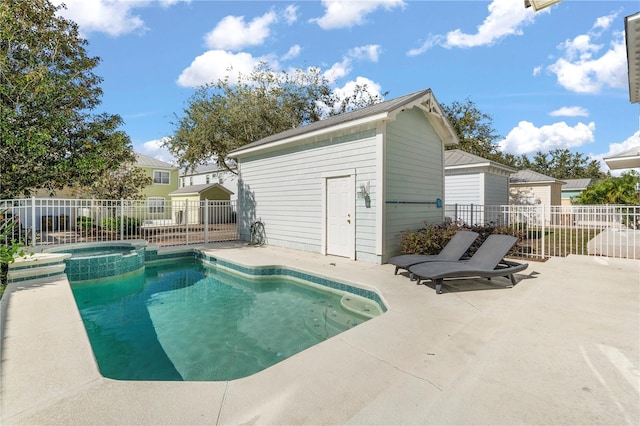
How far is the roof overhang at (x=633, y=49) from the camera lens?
17.3 ft

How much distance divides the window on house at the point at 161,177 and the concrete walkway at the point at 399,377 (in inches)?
1047

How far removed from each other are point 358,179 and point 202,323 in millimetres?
5303

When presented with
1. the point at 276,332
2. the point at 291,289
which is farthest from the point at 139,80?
the point at 276,332

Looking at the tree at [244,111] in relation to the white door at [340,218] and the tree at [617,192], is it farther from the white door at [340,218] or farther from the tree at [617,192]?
the tree at [617,192]

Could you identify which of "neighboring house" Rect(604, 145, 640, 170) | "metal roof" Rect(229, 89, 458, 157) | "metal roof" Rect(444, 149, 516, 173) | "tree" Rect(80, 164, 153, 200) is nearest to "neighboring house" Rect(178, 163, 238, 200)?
"tree" Rect(80, 164, 153, 200)

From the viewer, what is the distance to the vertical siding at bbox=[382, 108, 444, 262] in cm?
813

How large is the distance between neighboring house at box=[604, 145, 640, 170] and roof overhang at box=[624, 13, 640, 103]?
5.41ft

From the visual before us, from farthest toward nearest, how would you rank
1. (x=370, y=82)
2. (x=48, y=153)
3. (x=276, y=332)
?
(x=370, y=82)
(x=48, y=153)
(x=276, y=332)

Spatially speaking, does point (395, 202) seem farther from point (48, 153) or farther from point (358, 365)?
point (48, 153)

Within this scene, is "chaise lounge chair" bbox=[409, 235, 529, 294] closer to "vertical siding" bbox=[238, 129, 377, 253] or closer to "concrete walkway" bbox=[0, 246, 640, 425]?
"concrete walkway" bbox=[0, 246, 640, 425]

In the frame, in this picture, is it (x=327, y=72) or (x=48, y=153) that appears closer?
(x=48, y=153)

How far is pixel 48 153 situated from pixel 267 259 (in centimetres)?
859

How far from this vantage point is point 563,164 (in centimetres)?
5000

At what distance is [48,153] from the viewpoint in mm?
10055
